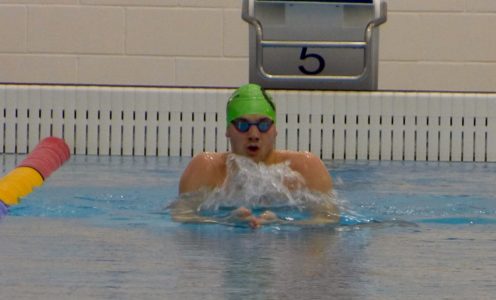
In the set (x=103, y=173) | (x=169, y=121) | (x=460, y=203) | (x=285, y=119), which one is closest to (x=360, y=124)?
(x=285, y=119)

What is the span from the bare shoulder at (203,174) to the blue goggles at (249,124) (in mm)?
240

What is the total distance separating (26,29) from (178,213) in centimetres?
493

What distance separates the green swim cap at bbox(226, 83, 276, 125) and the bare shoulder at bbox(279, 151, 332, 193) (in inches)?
8.4

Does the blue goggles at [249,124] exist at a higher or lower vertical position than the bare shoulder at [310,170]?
higher

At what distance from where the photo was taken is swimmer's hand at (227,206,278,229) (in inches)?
216

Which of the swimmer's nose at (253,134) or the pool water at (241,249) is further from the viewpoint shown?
the swimmer's nose at (253,134)

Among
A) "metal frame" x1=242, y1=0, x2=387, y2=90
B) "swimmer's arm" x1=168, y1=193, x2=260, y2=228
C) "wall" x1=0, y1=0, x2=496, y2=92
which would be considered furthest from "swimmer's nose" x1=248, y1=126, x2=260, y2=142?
"wall" x1=0, y1=0, x2=496, y2=92

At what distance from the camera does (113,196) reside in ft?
22.8

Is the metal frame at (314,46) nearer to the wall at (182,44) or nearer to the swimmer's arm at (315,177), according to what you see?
the wall at (182,44)

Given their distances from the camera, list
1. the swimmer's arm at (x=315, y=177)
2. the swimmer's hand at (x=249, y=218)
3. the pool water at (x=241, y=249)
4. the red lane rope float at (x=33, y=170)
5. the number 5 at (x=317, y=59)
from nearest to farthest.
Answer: the pool water at (x=241, y=249) → the swimmer's hand at (x=249, y=218) → the swimmer's arm at (x=315, y=177) → the red lane rope float at (x=33, y=170) → the number 5 at (x=317, y=59)

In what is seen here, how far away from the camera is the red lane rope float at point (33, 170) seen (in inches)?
261

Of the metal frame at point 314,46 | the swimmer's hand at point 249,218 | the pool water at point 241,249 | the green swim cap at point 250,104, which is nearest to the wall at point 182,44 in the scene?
the metal frame at point 314,46

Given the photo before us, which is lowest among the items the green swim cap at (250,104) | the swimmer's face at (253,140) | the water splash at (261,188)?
the water splash at (261,188)

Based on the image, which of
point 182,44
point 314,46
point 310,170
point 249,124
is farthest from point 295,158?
point 182,44
